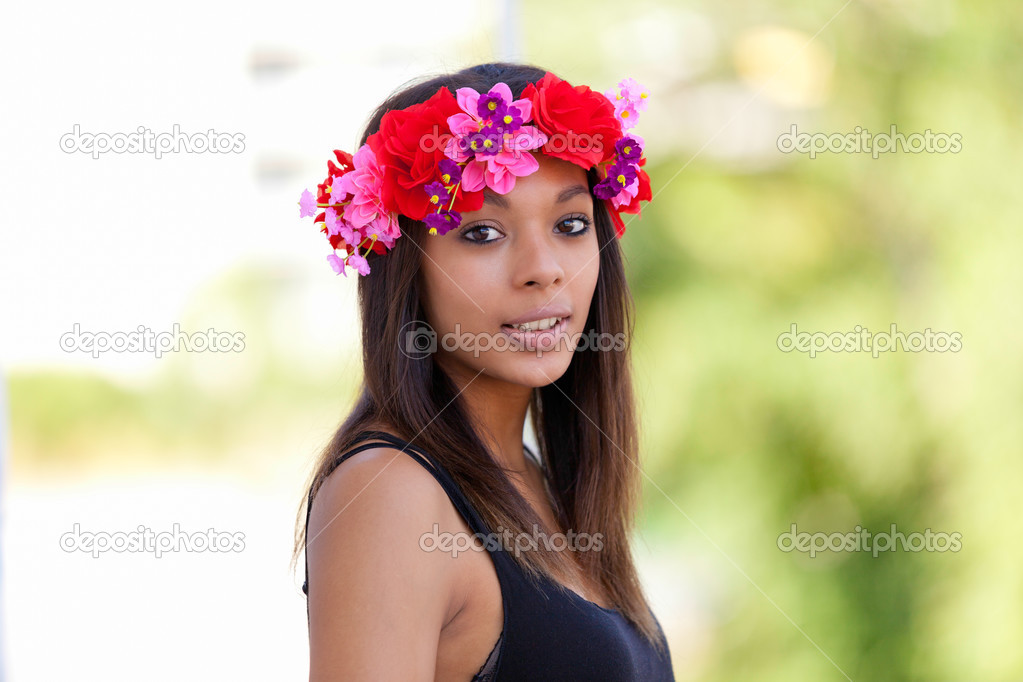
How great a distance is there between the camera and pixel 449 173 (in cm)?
115

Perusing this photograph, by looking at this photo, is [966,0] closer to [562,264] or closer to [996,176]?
[996,176]

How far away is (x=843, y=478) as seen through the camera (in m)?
2.95

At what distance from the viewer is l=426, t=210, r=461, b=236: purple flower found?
1147mm

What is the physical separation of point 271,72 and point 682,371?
1.82 metres

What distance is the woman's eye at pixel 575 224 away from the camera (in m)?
1.22

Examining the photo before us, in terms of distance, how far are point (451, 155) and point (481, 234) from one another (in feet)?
0.35

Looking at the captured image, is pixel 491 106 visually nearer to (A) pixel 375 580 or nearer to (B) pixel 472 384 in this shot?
(B) pixel 472 384

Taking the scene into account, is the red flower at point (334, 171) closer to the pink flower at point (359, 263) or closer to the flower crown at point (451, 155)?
the flower crown at point (451, 155)

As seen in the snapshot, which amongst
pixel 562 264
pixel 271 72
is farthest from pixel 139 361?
pixel 562 264

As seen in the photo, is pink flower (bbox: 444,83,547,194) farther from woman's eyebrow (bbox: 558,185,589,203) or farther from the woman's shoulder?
the woman's shoulder

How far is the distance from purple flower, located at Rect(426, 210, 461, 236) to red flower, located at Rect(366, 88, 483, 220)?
0.01m

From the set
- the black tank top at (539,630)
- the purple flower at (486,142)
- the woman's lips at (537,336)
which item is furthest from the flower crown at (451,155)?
the black tank top at (539,630)

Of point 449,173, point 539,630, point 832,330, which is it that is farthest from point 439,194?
point 832,330

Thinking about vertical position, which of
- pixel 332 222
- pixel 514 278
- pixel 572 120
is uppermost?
pixel 572 120
